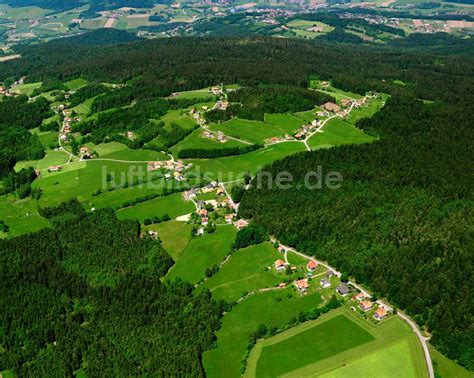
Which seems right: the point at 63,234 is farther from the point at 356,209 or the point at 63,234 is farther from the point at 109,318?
the point at 356,209

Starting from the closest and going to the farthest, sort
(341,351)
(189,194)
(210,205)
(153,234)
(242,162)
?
1. (341,351)
2. (153,234)
3. (210,205)
4. (189,194)
5. (242,162)

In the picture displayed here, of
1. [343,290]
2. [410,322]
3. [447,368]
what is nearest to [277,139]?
[343,290]

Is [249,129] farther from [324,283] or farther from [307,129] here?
[324,283]

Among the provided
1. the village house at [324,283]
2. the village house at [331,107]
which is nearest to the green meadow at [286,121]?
the village house at [331,107]

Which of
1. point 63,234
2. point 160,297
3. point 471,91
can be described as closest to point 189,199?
point 63,234

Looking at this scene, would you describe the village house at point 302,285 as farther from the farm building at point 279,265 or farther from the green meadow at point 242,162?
the green meadow at point 242,162

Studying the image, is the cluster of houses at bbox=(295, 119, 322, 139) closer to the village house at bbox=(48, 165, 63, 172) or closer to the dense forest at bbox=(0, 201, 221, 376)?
the dense forest at bbox=(0, 201, 221, 376)
